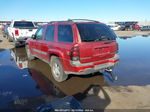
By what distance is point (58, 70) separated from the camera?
5148mm

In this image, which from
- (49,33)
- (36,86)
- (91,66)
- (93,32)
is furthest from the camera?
(49,33)

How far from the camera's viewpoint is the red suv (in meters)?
4.28

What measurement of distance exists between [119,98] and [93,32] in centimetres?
213

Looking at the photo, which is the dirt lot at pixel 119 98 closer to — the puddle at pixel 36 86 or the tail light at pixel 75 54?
the puddle at pixel 36 86

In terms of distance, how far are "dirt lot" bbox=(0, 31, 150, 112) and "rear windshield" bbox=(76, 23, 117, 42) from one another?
1.63 m

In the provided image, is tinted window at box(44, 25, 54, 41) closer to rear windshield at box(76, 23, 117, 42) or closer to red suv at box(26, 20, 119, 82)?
red suv at box(26, 20, 119, 82)

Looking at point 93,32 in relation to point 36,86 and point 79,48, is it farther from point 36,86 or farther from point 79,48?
point 36,86

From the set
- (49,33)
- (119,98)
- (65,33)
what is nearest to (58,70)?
(65,33)

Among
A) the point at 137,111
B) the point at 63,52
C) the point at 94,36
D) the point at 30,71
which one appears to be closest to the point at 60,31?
the point at 63,52

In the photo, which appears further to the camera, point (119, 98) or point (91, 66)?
point (91, 66)

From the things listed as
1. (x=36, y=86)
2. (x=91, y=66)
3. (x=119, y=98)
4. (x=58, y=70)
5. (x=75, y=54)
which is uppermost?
(x=75, y=54)

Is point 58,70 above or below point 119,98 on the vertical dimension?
above

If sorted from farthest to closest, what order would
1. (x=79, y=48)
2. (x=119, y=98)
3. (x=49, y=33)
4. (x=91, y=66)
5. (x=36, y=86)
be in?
(x=49, y=33) → (x=36, y=86) → (x=91, y=66) → (x=79, y=48) → (x=119, y=98)

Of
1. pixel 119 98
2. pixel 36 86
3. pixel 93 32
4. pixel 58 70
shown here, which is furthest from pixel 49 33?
pixel 119 98
